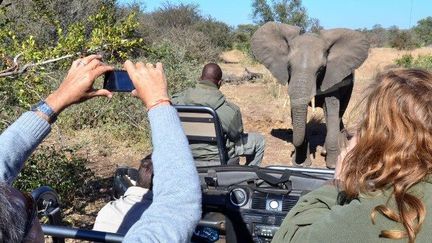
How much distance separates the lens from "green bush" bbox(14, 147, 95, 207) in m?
4.46

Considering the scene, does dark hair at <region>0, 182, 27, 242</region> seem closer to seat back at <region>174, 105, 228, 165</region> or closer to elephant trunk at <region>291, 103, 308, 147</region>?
seat back at <region>174, 105, 228, 165</region>

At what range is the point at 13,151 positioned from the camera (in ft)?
4.96

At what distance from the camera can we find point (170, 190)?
1199 millimetres

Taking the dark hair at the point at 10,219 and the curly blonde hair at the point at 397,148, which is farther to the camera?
the curly blonde hair at the point at 397,148

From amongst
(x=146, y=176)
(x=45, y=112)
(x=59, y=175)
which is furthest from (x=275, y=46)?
(x=45, y=112)

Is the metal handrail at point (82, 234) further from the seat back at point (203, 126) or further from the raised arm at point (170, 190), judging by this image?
the seat back at point (203, 126)

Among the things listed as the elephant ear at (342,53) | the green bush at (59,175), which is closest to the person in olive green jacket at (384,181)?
the green bush at (59,175)

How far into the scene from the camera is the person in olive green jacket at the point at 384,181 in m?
1.35

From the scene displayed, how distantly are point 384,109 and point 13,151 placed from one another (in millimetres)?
828

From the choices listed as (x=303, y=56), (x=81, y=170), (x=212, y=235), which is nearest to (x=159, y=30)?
(x=303, y=56)

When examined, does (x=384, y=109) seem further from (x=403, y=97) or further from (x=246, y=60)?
(x=246, y=60)

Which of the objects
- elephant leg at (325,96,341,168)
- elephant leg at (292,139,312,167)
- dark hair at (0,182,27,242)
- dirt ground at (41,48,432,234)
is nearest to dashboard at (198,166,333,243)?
dirt ground at (41,48,432,234)

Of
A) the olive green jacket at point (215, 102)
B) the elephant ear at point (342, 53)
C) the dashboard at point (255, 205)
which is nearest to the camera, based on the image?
the dashboard at point (255, 205)

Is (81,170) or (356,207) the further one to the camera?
(81,170)
